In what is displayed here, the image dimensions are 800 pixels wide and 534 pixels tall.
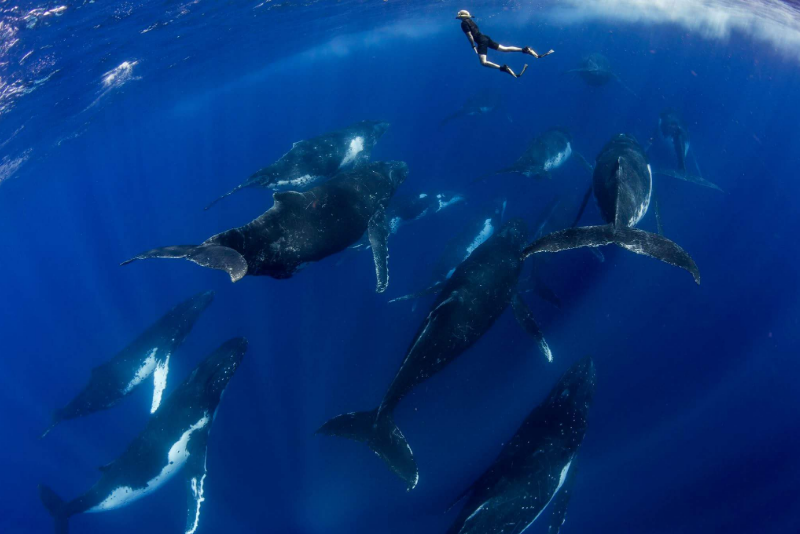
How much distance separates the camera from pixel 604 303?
1459 cm

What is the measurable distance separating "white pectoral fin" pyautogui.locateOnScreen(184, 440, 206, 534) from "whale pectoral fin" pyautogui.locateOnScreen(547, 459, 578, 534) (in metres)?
10.5

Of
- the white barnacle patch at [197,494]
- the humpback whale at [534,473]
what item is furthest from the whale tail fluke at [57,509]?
the humpback whale at [534,473]

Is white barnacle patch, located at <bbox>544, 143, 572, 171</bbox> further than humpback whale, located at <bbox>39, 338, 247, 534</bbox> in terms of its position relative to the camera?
Yes

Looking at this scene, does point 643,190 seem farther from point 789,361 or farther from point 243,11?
point 243,11

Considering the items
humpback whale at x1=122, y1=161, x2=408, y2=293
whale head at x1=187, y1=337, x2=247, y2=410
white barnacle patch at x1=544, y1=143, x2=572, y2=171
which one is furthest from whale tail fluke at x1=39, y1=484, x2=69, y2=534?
white barnacle patch at x1=544, y1=143, x2=572, y2=171

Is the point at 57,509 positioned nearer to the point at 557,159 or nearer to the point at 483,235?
the point at 483,235

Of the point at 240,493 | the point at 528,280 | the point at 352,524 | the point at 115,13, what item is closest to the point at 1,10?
the point at 115,13

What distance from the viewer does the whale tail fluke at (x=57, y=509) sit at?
1411cm

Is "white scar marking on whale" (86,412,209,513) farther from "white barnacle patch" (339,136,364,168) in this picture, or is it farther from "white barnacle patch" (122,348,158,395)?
"white barnacle patch" (339,136,364,168)

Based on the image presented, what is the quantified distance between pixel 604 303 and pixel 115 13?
26.3 metres

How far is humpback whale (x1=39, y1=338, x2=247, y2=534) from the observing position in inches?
509

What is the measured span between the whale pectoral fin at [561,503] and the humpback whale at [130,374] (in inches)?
549

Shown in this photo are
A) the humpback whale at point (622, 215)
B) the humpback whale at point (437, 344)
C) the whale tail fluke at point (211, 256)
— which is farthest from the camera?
the humpback whale at point (437, 344)

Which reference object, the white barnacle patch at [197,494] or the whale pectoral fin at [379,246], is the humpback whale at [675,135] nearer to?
the whale pectoral fin at [379,246]
